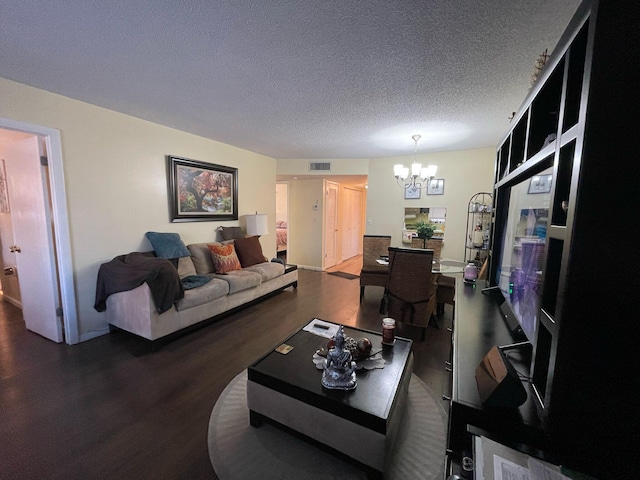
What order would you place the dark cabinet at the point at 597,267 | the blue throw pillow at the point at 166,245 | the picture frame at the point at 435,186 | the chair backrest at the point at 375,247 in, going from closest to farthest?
the dark cabinet at the point at 597,267 → the blue throw pillow at the point at 166,245 → the chair backrest at the point at 375,247 → the picture frame at the point at 435,186

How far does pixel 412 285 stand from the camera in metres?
2.82

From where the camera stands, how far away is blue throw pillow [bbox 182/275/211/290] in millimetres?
2978

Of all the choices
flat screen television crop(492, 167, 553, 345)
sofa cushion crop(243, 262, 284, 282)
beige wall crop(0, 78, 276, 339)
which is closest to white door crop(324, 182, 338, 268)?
sofa cushion crop(243, 262, 284, 282)

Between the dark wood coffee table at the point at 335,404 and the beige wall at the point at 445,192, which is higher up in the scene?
the beige wall at the point at 445,192

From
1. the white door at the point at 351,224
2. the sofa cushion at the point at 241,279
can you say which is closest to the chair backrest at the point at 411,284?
the sofa cushion at the point at 241,279

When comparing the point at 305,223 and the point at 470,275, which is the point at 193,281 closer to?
the point at 470,275

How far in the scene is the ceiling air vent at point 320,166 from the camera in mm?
5188

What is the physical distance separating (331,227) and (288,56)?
473cm

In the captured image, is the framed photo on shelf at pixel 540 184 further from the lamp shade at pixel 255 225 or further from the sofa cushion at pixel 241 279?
the lamp shade at pixel 255 225

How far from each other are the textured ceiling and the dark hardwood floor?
2.35 meters

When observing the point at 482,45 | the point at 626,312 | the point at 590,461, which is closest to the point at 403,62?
the point at 482,45

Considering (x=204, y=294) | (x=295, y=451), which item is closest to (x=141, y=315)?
(x=204, y=294)

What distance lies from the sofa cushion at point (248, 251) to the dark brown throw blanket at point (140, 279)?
1.38m

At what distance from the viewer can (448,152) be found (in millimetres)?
4477
